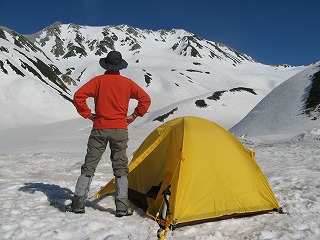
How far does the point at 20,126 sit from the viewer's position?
118ft

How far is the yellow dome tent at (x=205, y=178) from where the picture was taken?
5387 millimetres

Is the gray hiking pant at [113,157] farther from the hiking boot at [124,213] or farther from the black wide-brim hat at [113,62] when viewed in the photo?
the black wide-brim hat at [113,62]

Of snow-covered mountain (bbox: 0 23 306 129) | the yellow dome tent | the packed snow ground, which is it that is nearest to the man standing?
the packed snow ground

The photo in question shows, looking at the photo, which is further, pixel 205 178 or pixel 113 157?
pixel 113 157

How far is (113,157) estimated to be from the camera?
→ 580 centimetres

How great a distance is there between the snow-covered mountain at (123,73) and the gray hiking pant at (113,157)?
3250 cm

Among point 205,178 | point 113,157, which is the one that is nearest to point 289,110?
point 205,178

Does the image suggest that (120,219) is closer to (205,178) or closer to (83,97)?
(205,178)

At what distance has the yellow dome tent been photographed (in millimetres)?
5387

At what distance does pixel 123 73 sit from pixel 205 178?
3717 inches

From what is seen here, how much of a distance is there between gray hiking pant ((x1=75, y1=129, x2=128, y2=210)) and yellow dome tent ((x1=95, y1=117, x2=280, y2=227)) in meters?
0.46

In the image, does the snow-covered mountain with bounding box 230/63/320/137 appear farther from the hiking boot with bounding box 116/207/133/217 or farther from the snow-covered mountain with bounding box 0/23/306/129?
the hiking boot with bounding box 116/207/133/217

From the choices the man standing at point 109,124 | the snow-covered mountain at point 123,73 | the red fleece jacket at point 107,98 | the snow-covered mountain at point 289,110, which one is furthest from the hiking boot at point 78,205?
the snow-covered mountain at point 123,73

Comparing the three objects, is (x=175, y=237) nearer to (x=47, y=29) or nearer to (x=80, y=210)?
(x=80, y=210)
